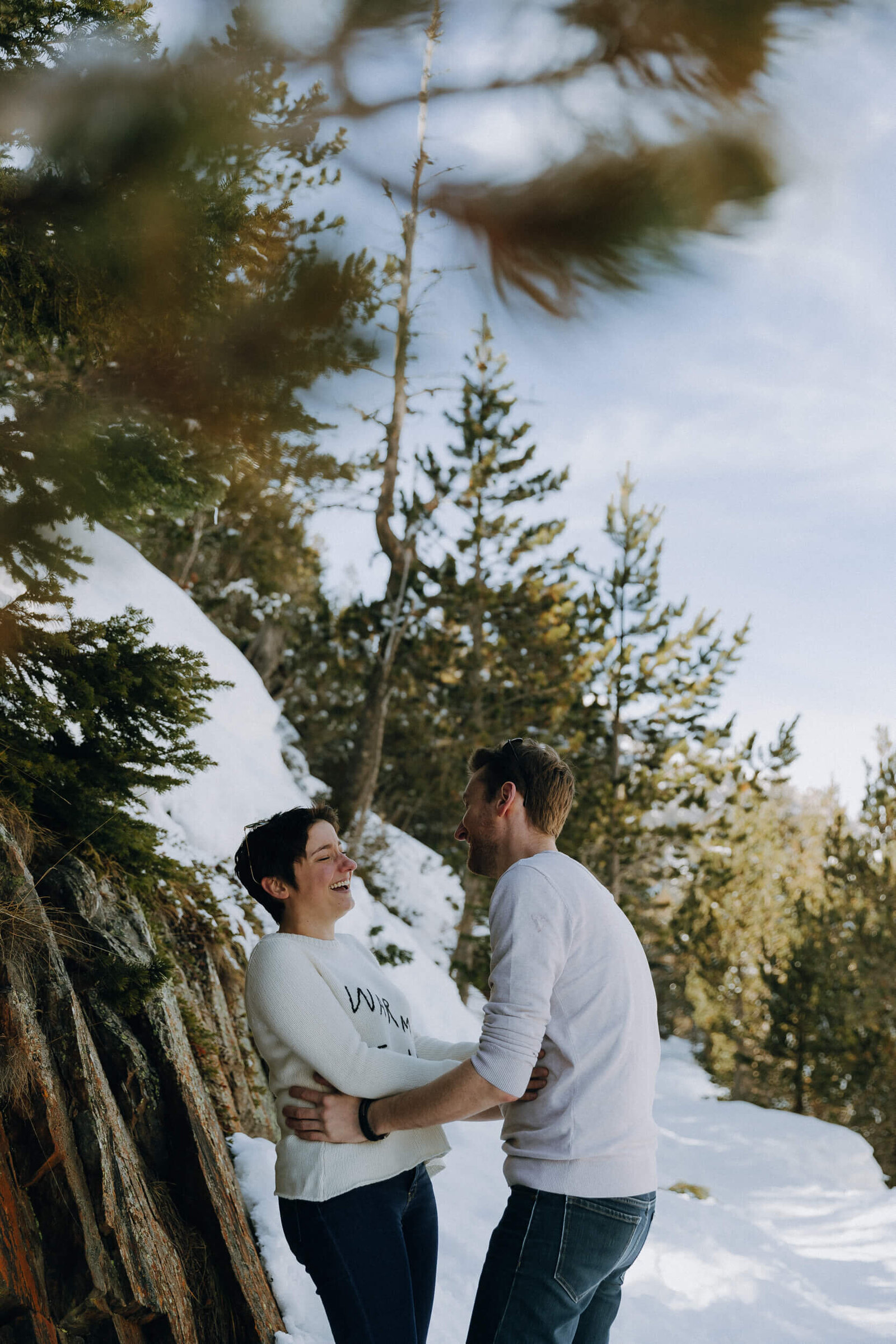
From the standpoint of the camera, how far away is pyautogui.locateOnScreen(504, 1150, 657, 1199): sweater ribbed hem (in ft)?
5.05

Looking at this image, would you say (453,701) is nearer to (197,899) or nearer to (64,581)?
(197,899)

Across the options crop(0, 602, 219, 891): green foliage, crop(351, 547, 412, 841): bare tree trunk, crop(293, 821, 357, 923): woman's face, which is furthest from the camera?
crop(351, 547, 412, 841): bare tree trunk

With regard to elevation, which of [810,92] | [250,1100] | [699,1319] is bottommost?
[699,1319]

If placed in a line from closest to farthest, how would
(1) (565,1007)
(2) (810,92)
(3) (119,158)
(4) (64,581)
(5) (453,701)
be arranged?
1. (2) (810,92)
2. (1) (565,1007)
3. (3) (119,158)
4. (4) (64,581)
5. (5) (453,701)

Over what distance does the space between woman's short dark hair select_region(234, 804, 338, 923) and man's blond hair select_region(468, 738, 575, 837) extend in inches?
19.4

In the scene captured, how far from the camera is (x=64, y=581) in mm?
2320

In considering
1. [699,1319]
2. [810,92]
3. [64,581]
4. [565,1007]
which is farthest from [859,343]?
[699,1319]

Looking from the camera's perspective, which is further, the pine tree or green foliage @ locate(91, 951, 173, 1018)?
the pine tree

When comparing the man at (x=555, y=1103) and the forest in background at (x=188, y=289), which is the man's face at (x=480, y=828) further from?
the forest in background at (x=188, y=289)

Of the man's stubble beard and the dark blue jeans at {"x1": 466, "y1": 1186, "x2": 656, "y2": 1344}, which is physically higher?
the man's stubble beard

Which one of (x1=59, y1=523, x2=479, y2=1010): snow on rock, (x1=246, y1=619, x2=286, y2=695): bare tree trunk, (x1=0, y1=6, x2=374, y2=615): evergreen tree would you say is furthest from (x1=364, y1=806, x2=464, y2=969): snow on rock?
(x1=0, y1=6, x2=374, y2=615): evergreen tree

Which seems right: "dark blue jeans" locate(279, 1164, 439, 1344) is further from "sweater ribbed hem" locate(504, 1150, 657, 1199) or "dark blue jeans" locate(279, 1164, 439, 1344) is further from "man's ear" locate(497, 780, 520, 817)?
"man's ear" locate(497, 780, 520, 817)

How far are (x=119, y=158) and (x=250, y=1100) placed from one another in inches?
139

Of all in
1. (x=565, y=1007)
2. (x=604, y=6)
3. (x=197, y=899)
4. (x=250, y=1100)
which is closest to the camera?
(x=604, y=6)
